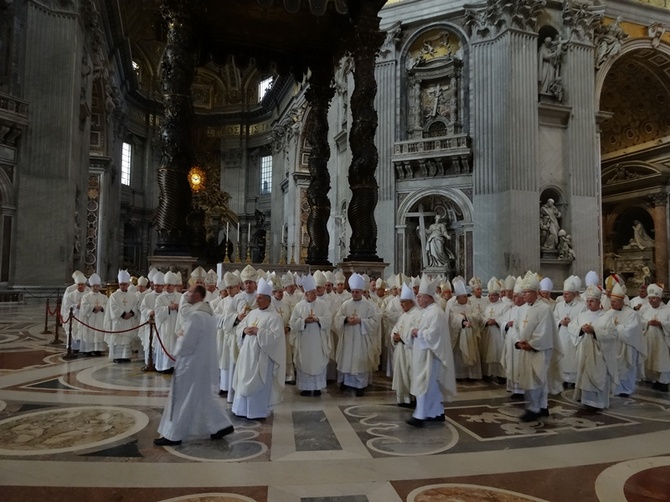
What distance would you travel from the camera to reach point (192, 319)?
181 inches

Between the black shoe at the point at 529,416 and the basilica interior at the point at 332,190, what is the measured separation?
17 cm

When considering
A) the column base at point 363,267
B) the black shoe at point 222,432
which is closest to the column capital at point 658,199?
the column base at point 363,267

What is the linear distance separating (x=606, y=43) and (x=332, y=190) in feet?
40.8

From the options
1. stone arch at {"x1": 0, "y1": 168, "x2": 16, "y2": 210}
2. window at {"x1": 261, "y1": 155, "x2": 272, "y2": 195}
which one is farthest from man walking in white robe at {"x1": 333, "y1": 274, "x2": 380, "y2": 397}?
window at {"x1": 261, "y1": 155, "x2": 272, "y2": 195}

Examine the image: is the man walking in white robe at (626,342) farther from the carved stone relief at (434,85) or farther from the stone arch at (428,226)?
the carved stone relief at (434,85)

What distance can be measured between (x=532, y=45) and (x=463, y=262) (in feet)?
27.4

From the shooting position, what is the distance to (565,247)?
17719 mm

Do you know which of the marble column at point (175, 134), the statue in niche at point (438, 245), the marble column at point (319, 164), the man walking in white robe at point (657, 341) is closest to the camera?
the man walking in white robe at point (657, 341)

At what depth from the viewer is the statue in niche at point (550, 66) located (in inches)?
721

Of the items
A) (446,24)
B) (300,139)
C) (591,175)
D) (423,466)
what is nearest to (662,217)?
(591,175)

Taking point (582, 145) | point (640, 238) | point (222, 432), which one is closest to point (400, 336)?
point (222, 432)

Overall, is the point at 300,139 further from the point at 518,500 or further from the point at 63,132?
the point at 518,500

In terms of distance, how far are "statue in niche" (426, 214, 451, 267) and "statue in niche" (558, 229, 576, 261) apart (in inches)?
157

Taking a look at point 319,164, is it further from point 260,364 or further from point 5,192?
point 5,192
